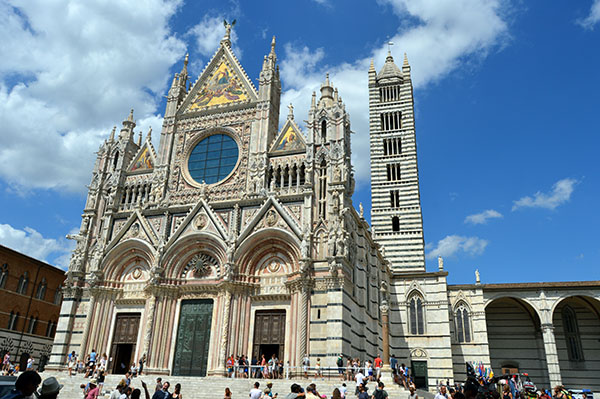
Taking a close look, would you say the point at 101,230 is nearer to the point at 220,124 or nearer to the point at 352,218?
the point at 220,124

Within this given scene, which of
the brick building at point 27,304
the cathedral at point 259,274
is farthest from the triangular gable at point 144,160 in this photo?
the brick building at point 27,304

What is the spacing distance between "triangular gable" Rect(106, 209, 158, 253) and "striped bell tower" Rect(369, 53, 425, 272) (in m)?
18.7

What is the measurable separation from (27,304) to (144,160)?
13639 mm

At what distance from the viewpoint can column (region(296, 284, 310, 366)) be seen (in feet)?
74.6

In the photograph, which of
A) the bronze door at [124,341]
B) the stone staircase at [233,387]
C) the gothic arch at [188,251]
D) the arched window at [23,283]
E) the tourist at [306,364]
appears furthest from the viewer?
the arched window at [23,283]

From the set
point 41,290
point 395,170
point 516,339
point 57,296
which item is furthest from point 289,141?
point 516,339

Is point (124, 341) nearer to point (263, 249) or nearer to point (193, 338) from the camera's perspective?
point (193, 338)

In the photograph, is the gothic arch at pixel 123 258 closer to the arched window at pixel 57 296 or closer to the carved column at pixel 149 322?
the carved column at pixel 149 322

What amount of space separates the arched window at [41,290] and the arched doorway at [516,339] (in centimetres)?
3440

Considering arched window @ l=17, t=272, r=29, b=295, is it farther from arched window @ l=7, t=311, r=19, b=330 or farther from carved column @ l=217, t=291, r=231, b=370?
carved column @ l=217, t=291, r=231, b=370

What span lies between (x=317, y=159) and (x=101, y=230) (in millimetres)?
14588

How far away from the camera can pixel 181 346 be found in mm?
25750

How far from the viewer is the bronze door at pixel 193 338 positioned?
25.0 meters

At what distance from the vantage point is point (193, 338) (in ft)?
84.1
